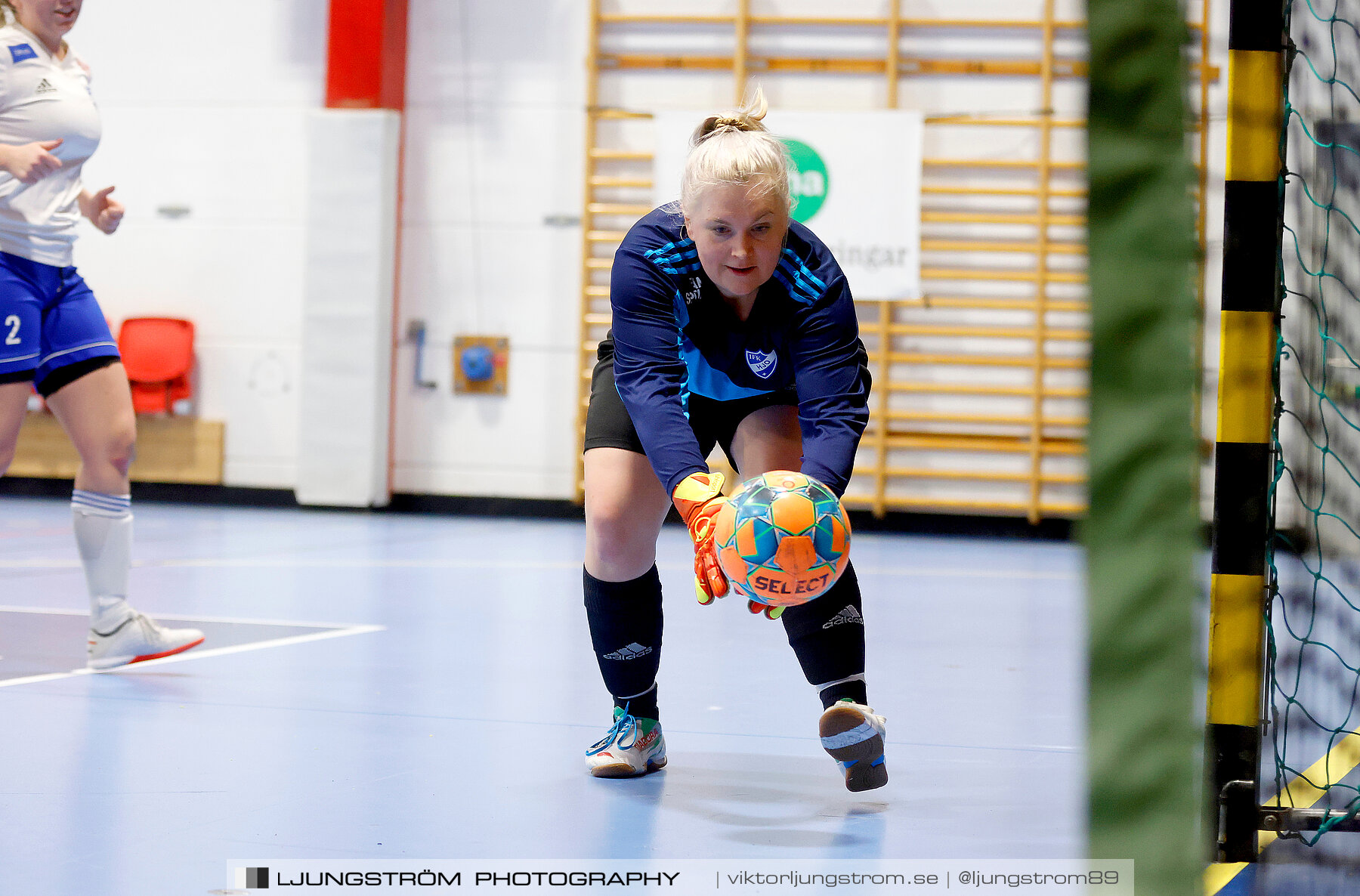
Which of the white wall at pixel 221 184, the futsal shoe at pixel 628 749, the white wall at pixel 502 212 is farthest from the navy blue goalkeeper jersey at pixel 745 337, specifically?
the white wall at pixel 221 184

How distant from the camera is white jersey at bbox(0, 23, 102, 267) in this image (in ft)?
10.5

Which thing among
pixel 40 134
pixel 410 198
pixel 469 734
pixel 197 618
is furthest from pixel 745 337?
pixel 410 198

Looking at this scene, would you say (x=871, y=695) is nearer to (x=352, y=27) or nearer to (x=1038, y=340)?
(x=1038, y=340)

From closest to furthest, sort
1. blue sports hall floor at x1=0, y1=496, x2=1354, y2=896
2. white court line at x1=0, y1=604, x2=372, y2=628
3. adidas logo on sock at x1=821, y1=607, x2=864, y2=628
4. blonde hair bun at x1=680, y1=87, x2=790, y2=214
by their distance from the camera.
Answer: blue sports hall floor at x1=0, y1=496, x2=1354, y2=896, blonde hair bun at x1=680, y1=87, x2=790, y2=214, adidas logo on sock at x1=821, y1=607, x2=864, y2=628, white court line at x1=0, y1=604, x2=372, y2=628

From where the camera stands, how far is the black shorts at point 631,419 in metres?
2.54

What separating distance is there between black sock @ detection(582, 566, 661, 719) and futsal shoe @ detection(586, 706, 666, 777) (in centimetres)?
2

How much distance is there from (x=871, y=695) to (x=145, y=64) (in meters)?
7.50

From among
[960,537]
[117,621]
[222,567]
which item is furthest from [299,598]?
[960,537]

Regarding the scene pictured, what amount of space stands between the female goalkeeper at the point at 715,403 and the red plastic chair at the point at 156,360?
6611 millimetres

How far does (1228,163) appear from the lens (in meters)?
1.97

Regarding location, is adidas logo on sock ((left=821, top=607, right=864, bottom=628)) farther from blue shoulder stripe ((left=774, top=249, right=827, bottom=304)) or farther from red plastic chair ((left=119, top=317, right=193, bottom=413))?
red plastic chair ((left=119, top=317, right=193, bottom=413))

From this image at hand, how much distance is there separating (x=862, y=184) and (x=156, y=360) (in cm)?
453

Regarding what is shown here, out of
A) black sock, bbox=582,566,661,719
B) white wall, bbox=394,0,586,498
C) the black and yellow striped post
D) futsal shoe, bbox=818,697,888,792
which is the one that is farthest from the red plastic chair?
the black and yellow striped post

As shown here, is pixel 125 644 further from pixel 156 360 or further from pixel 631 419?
pixel 156 360
